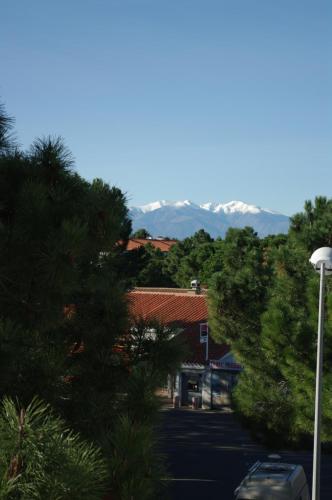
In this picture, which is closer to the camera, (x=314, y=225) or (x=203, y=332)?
(x=314, y=225)

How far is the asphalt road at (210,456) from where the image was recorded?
22734 mm

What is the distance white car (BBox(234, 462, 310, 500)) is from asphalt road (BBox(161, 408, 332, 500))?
841 mm

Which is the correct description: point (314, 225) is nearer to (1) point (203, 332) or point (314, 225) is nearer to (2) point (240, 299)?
(2) point (240, 299)

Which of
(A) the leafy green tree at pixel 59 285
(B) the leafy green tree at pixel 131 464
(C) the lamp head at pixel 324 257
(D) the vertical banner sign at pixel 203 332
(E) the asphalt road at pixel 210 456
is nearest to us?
(B) the leafy green tree at pixel 131 464

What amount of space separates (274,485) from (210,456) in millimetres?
12169

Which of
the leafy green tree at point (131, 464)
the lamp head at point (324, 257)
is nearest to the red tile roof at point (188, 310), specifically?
the lamp head at point (324, 257)

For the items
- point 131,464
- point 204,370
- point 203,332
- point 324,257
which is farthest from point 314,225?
point 204,370

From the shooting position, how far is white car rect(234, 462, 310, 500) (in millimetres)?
16078

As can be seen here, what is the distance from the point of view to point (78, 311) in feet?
22.2

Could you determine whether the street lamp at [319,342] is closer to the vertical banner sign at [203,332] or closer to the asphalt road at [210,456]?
the asphalt road at [210,456]

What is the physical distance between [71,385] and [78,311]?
0.79 metres

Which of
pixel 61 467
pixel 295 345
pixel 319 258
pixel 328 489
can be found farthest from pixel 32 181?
pixel 328 489

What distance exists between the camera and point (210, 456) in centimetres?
2806

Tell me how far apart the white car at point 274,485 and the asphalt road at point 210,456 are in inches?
33.1
